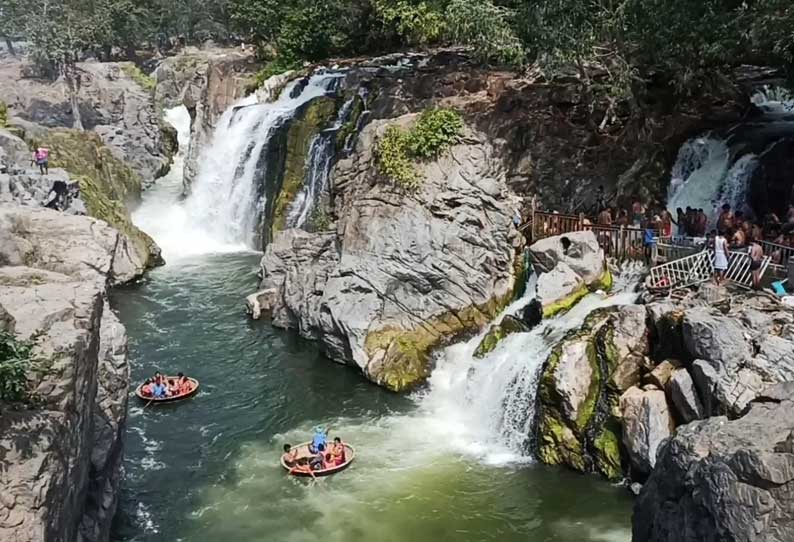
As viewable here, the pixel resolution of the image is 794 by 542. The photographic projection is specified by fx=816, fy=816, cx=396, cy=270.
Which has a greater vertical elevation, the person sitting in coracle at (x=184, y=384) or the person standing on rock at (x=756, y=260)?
the person standing on rock at (x=756, y=260)

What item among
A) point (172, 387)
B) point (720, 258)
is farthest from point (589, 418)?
point (172, 387)

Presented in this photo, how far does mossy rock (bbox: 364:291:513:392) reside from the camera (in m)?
24.7

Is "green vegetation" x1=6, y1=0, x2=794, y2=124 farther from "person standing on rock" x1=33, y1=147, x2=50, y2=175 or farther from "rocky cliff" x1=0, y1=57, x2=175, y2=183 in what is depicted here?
"person standing on rock" x1=33, y1=147, x2=50, y2=175

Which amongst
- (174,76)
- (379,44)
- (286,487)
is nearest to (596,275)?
(286,487)

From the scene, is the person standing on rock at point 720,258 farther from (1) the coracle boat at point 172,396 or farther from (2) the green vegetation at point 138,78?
(2) the green vegetation at point 138,78

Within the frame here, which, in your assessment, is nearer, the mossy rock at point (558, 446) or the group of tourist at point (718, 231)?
the mossy rock at point (558, 446)

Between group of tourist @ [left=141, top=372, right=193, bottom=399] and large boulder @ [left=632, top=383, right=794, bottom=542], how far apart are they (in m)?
15.0

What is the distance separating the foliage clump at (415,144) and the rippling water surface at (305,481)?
669cm

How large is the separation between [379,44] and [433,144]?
22.8 metres

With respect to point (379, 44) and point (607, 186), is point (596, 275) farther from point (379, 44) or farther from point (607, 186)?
point (379, 44)

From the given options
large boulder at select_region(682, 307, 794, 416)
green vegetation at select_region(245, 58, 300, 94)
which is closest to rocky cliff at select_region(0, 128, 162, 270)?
green vegetation at select_region(245, 58, 300, 94)

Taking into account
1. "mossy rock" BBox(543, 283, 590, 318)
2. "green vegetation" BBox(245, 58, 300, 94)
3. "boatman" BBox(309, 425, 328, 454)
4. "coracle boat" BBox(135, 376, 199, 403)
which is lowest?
"coracle boat" BBox(135, 376, 199, 403)

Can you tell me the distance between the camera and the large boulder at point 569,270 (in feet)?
76.3

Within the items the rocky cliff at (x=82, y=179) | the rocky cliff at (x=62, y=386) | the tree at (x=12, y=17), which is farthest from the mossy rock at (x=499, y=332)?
the tree at (x=12, y=17)
